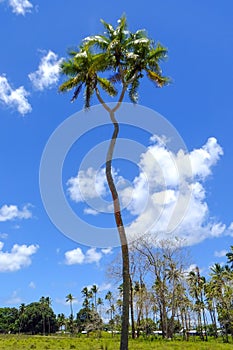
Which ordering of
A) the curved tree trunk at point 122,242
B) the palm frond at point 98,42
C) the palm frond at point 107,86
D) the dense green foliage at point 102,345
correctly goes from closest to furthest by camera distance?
the curved tree trunk at point 122,242
the palm frond at point 98,42
the palm frond at point 107,86
the dense green foliage at point 102,345

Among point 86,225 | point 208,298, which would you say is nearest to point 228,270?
point 208,298

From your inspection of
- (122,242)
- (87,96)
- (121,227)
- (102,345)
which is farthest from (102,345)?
(87,96)

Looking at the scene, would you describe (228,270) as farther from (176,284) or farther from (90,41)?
(90,41)

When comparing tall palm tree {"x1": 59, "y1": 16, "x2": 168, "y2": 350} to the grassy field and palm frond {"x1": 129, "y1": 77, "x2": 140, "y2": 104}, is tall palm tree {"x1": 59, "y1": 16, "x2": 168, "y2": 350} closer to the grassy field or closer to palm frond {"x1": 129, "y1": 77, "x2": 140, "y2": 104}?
palm frond {"x1": 129, "y1": 77, "x2": 140, "y2": 104}

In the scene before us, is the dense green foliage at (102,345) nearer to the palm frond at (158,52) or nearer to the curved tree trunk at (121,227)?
the curved tree trunk at (121,227)

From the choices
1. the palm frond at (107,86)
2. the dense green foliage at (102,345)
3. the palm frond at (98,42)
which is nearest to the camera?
the palm frond at (98,42)

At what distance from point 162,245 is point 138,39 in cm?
2620

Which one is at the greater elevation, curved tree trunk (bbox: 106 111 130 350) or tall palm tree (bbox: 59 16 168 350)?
tall palm tree (bbox: 59 16 168 350)

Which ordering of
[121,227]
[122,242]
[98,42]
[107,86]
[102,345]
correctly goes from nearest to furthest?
[122,242] → [121,227] → [98,42] → [107,86] → [102,345]

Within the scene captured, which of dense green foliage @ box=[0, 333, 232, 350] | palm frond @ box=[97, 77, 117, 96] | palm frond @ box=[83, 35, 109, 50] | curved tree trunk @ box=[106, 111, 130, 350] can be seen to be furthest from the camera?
dense green foliage @ box=[0, 333, 232, 350]

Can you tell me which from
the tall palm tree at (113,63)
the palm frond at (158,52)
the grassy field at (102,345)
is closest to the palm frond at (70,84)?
the tall palm tree at (113,63)

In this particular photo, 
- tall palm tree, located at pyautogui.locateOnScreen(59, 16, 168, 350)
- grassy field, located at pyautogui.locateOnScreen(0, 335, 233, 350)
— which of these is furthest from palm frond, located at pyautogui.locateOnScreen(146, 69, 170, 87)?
grassy field, located at pyautogui.locateOnScreen(0, 335, 233, 350)

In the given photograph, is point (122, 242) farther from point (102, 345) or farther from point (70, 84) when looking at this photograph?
point (102, 345)

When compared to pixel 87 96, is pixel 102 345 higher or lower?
lower
